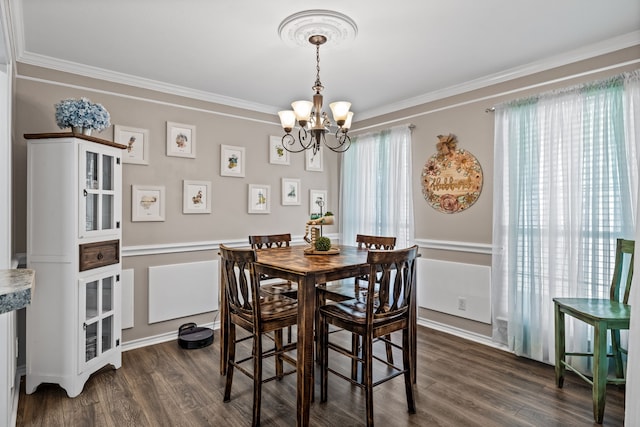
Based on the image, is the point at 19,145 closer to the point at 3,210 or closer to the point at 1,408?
the point at 3,210

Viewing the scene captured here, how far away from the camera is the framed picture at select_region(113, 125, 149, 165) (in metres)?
3.21

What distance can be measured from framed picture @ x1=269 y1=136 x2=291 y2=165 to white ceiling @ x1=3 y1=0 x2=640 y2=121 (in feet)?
2.39

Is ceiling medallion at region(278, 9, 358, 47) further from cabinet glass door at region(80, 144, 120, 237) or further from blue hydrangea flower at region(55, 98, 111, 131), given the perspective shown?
cabinet glass door at region(80, 144, 120, 237)

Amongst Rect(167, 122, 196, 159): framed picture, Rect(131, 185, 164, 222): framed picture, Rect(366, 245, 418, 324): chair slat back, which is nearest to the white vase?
Rect(131, 185, 164, 222): framed picture

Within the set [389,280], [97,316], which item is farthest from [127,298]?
[389,280]

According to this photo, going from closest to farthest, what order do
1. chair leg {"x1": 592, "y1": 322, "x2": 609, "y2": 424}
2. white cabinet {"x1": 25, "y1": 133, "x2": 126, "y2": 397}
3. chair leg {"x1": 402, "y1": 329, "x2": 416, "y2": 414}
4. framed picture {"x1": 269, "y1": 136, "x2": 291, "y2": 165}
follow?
chair leg {"x1": 592, "y1": 322, "x2": 609, "y2": 424} → chair leg {"x1": 402, "y1": 329, "x2": 416, "y2": 414} → white cabinet {"x1": 25, "y1": 133, "x2": 126, "y2": 397} → framed picture {"x1": 269, "y1": 136, "x2": 291, "y2": 165}

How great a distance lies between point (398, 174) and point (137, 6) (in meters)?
2.90

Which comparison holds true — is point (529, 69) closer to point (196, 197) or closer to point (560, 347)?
point (560, 347)

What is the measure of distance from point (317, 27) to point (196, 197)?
210 centimetres

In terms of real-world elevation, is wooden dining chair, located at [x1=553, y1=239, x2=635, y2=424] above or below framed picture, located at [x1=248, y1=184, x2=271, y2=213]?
below

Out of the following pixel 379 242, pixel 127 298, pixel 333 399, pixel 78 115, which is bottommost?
pixel 333 399

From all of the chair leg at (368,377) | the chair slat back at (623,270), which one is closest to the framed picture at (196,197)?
the chair leg at (368,377)

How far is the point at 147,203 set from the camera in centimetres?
337

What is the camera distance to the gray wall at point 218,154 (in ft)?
9.25
